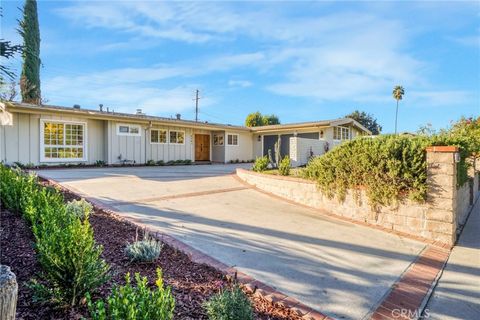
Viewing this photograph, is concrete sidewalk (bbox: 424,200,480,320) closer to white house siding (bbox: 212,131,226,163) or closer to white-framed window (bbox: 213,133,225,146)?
white house siding (bbox: 212,131,226,163)

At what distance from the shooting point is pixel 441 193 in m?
4.93

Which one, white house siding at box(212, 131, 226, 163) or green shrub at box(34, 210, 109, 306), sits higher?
white house siding at box(212, 131, 226, 163)

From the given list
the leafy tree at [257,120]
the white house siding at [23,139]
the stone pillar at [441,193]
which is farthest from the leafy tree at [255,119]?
the stone pillar at [441,193]

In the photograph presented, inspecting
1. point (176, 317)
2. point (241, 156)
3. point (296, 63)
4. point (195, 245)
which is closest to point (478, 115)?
point (296, 63)

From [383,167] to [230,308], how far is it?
4.53 meters

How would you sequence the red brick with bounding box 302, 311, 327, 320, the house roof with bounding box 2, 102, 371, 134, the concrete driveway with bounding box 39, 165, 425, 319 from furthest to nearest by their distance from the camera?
the house roof with bounding box 2, 102, 371, 134
the concrete driveway with bounding box 39, 165, 425, 319
the red brick with bounding box 302, 311, 327, 320

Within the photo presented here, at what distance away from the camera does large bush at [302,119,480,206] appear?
17.0ft

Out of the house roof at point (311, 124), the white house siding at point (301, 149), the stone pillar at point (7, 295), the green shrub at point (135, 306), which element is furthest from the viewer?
the house roof at point (311, 124)

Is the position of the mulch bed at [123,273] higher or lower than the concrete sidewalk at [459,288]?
higher

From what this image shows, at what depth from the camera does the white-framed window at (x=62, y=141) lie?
1345cm

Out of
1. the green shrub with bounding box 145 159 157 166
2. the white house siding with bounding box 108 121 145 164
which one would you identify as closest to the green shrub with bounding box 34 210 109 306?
the white house siding with bounding box 108 121 145 164

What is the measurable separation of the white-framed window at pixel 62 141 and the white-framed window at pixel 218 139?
8999 millimetres

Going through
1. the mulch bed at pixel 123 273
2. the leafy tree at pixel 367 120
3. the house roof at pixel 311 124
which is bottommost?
the mulch bed at pixel 123 273

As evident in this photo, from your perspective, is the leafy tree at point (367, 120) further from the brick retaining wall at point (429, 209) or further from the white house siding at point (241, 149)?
the brick retaining wall at point (429, 209)
